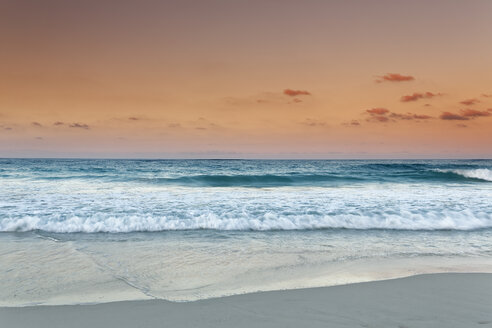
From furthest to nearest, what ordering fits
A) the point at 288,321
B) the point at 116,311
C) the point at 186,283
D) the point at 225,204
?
the point at 225,204, the point at 186,283, the point at 116,311, the point at 288,321

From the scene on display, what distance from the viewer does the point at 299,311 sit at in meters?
3.65

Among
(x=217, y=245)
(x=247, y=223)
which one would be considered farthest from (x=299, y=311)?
(x=247, y=223)

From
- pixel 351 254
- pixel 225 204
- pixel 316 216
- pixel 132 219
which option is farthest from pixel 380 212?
pixel 132 219

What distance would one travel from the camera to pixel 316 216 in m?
8.84

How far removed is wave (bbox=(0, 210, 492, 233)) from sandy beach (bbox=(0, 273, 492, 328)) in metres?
3.98

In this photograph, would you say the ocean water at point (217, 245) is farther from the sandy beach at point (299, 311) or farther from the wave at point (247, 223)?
the sandy beach at point (299, 311)

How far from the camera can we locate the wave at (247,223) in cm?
793

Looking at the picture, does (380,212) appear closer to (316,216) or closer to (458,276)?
(316,216)

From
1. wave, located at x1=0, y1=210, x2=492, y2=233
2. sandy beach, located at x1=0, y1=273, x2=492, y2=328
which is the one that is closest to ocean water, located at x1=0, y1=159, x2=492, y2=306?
wave, located at x1=0, y1=210, x2=492, y2=233

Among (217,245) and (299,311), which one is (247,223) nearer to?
(217,245)

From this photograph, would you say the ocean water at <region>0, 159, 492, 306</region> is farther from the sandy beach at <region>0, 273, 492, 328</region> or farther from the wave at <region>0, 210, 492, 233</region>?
the sandy beach at <region>0, 273, 492, 328</region>

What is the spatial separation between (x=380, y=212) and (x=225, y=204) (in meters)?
4.63

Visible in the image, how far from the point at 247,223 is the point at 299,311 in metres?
4.65

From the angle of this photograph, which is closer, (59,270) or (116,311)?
(116,311)
